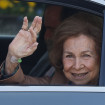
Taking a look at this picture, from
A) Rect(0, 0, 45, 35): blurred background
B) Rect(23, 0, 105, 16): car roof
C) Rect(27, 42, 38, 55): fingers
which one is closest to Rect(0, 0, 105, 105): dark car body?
Rect(23, 0, 105, 16): car roof

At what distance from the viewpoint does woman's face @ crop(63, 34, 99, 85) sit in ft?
9.58

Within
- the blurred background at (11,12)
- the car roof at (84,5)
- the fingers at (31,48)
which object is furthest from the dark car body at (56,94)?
the blurred background at (11,12)

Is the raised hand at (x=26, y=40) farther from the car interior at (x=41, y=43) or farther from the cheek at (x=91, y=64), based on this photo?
the cheek at (x=91, y=64)

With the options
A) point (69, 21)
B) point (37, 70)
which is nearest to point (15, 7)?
point (37, 70)

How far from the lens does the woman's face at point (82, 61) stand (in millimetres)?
2920

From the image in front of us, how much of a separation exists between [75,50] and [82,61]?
80 millimetres

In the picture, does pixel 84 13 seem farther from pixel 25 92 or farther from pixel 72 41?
pixel 25 92

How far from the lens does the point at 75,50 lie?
2.94 metres

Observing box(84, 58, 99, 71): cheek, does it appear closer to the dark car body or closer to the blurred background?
the dark car body

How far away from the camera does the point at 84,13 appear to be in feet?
9.85

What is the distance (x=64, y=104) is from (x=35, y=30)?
49 cm

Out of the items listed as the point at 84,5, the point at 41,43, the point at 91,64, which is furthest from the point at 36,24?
the point at 41,43

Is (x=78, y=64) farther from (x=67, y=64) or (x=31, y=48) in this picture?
(x=31, y=48)

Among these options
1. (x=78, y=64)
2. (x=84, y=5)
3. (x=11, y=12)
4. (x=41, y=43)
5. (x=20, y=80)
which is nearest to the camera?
(x=84, y=5)
